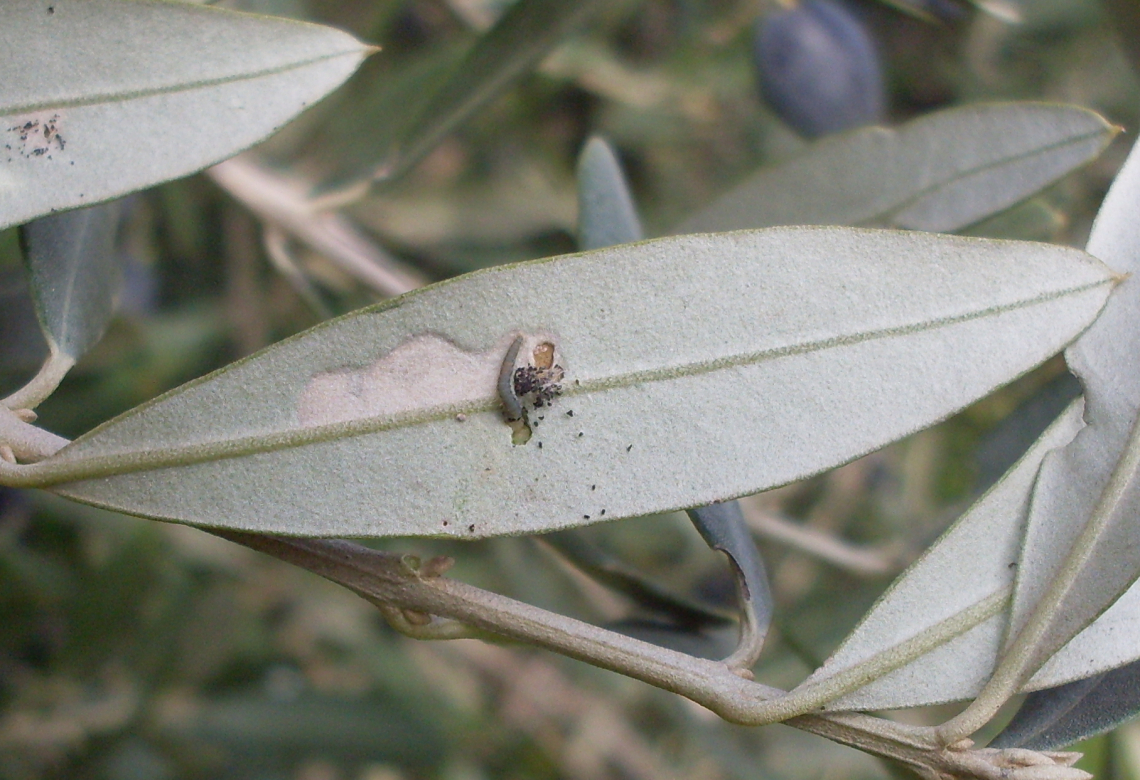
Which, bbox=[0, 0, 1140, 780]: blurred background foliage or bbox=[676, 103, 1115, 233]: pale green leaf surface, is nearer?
bbox=[676, 103, 1115, 233]: pale green leaf surface

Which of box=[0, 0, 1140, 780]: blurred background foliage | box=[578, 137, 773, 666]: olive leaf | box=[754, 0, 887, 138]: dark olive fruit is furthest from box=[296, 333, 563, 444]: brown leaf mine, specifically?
box=[754, 0, 887, 138]: dark olive fruit

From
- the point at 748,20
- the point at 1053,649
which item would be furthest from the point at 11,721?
the point at 748,20

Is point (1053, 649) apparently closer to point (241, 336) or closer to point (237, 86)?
point (237, 86)

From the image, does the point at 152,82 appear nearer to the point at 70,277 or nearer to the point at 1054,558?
the point at 70,277

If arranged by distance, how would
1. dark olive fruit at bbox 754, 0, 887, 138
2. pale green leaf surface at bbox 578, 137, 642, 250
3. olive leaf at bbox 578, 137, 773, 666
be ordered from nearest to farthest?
olive leaf at bbox 578, 137, 773, 666, pale green leaf surface at bbox 578, 137, 642, 250, dark olive fruit at bbox 754, 0, 887, 138

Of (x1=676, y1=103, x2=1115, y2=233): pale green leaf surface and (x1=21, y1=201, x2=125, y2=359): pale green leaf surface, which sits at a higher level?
(x1=676, y1=103, x2=1115, y2=233): pale green leaf surface

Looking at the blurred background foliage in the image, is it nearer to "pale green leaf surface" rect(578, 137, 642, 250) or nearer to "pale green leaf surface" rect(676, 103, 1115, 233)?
"pale green leaf surface" rect(676, 103, 1115, 233)

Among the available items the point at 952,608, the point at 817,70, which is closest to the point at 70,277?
the point at 952,608
